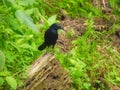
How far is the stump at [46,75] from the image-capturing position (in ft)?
10.5

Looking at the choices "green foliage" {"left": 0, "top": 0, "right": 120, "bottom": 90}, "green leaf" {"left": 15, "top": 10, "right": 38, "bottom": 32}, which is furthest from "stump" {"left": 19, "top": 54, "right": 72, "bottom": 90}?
"green leaf" {"left": 15, "top": 10, "right": 38, "bottom": 32}

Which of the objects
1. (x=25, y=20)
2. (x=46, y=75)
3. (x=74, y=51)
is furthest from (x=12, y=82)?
(x=74, y=51)

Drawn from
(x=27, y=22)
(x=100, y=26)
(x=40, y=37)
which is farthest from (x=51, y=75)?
(x=100, y=26)

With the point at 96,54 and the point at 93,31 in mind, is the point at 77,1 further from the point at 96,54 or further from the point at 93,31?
the point at 96,54

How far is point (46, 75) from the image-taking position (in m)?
3.39

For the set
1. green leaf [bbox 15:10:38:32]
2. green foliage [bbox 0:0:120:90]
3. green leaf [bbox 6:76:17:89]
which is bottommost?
green foliage [bbox 0:0:120:90]

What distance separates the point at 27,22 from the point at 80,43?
3704mm

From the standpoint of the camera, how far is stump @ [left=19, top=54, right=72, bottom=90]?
3.21 metres

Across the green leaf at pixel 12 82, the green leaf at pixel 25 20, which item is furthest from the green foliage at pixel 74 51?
the green leaf at pixel 25 20

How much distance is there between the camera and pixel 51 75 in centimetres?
349

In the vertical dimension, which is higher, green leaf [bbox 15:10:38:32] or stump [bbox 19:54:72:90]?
green leaf [bbox 15:10:38:32]

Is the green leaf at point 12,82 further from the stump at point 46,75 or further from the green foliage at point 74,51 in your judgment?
the stump at point 46,75

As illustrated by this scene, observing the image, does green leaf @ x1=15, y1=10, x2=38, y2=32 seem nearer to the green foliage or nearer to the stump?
the green foliage

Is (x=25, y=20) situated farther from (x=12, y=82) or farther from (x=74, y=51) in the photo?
(x=74, y=51)
